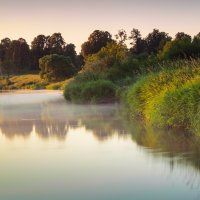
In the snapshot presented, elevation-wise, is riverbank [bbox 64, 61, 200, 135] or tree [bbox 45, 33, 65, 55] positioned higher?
tree [bbox 45, 33, 65, 55]

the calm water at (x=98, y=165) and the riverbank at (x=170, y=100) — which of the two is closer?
the calm water at (x=98, y=165)

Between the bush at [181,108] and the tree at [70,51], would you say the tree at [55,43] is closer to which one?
the tree at [70,51]

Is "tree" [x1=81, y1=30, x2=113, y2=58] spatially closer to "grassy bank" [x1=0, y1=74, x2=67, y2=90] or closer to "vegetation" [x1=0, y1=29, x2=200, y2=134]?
"vegetation" [x1=0, y1=29, x2=200, y2=134]

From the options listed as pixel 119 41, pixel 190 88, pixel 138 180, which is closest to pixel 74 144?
pixel 190 88

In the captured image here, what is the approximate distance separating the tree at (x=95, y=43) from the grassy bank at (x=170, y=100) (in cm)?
7463

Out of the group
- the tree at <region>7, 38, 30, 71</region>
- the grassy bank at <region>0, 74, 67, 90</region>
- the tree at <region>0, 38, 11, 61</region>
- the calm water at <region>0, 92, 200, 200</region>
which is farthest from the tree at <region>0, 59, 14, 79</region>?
the calm water at <region>0, 92, 200, 200</region>

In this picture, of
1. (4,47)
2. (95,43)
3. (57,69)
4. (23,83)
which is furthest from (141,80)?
(4,47)

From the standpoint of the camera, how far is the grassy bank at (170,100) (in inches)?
474

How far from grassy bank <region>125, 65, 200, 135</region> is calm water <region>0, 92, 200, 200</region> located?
2.02ft

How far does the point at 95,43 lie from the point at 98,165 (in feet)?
279

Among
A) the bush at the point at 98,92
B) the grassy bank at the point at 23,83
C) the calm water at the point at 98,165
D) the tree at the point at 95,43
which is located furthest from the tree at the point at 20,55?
the calm water at the point at 98,165

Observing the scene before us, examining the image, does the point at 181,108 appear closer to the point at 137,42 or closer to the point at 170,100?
the point at 170,100

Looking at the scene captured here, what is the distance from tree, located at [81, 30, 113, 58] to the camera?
91938mm

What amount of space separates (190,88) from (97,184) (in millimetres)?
5320
